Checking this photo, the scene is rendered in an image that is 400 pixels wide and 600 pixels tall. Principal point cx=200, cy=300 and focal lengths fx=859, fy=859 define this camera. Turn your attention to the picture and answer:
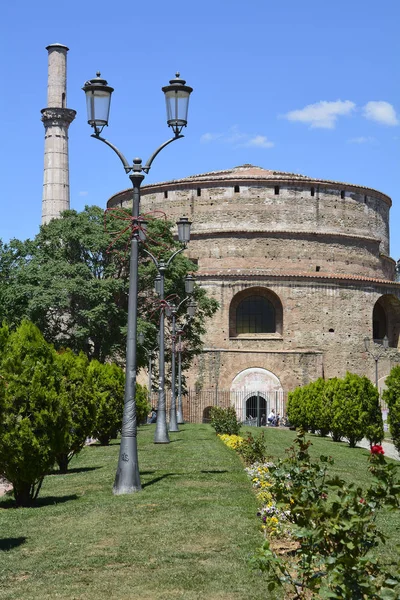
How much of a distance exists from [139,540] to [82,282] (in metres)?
26.1

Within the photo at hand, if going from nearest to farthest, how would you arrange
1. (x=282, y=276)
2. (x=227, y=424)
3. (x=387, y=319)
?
1. (x=227, y=424)
2. (x=282, y=276)
3. (x=387, y=319)

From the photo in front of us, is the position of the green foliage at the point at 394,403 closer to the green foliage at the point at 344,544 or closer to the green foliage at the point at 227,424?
the green foliage at the point at 227,424

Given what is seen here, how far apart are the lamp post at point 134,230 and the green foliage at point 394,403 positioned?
7.26 m

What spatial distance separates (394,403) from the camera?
1752 centimetres

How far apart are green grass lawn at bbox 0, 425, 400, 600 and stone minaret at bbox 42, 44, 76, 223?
38471mm

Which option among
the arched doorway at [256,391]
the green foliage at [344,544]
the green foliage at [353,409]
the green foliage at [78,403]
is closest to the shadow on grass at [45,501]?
the green foliage at [78,403]

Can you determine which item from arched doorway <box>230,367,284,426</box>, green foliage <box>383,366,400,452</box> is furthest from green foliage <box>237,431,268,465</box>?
arched doorway <box>230,367,284,426</box>

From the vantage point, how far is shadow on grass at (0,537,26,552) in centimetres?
798

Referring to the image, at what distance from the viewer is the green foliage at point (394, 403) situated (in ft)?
56.5

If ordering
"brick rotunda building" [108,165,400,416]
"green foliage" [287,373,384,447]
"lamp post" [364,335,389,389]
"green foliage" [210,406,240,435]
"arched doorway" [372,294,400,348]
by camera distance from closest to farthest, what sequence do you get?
"green foliage" [210,406,240,435] → "green foliage" [287,373,384,447] → "brick rotunda building" [108,165,400,416] → "lamp post" [364,335,389,389] → "arched doorway" [372,294,400,348]

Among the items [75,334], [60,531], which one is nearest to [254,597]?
[60,531]

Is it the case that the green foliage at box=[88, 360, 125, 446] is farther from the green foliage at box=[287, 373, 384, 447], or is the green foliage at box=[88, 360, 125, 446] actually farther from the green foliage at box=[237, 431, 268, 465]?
the green foliage at box=[237, 431, 268, 465]

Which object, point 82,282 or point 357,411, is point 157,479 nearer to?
point 357,411

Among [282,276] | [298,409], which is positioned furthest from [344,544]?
[282,276]
